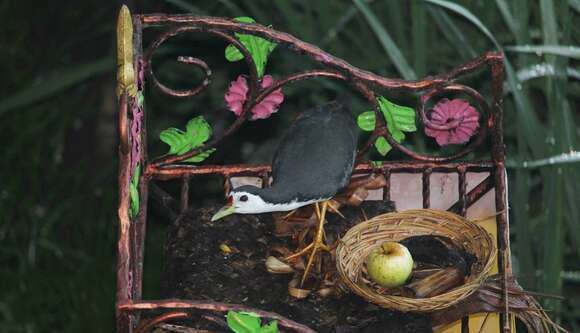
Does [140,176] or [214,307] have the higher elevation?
[140,176]

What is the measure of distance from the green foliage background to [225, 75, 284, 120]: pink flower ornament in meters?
0.37

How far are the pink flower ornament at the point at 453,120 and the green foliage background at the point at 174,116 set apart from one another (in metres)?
0.24

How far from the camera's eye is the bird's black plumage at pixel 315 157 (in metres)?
1.86

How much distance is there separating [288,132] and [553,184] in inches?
24.4

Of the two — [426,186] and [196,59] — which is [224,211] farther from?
[426,186]

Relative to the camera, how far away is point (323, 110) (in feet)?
6.63

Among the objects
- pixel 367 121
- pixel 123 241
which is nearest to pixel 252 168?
pixel 367 121

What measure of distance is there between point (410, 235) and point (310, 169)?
219 millimetres

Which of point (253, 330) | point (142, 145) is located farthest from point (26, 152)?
point (253, 330)

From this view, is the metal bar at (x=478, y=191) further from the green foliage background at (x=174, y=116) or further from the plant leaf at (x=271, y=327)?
the plant leaf at (x=271, y=327)

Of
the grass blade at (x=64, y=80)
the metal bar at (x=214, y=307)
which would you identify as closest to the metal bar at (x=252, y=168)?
the metal bar at (x=214, y=307)

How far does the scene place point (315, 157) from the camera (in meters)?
1.93

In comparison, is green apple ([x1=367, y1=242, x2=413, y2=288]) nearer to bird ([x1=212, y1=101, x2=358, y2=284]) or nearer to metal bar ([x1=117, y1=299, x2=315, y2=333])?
bird ([x1=212, y1=101, x2=358, y2=284])

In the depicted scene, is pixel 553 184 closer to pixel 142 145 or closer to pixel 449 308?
pixel 449 308
